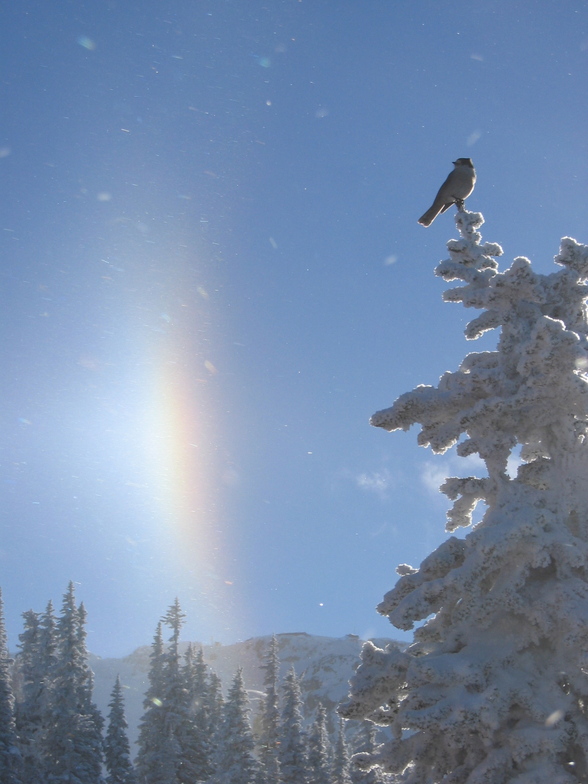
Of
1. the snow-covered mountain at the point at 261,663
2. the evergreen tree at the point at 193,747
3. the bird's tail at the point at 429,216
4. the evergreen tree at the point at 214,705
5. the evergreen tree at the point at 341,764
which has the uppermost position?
the snow-covered mountain at the point at 261,663

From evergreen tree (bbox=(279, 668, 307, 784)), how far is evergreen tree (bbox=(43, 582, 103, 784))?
33.7 ft

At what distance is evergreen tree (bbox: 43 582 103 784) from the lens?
3303cm

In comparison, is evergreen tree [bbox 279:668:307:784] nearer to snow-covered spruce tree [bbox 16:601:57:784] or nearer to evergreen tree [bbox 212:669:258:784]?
evergreen tree [bbox 212:669:258:784]

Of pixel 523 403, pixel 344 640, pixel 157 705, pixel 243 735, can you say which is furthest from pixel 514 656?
pixel 344 640

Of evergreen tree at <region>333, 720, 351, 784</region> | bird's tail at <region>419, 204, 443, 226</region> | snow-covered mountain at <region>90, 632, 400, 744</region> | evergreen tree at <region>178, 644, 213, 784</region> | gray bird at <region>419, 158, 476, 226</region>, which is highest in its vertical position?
snow-covered mountain at <region>90, 632, 400, 744</region>

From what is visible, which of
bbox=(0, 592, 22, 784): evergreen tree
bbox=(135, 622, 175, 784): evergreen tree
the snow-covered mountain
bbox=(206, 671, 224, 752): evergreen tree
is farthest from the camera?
the snow-covered mountain

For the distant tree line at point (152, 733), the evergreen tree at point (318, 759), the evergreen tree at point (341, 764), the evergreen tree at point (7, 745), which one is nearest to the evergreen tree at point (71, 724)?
the distant tree line at point (152, 733)

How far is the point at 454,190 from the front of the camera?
10961 mm

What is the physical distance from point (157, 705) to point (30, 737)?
7.99m

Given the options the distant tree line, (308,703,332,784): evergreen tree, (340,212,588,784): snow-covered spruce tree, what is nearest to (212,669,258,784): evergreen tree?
the distant tree line

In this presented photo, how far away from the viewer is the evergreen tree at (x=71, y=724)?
108ft

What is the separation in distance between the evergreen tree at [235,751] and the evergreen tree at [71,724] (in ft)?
24.2

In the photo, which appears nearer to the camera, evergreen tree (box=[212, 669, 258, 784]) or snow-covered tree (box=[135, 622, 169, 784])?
evergreen tree (box=[212, 669, 258, 784])

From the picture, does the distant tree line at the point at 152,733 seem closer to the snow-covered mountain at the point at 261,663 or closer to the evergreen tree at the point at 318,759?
the evergreen tree at the point at 318,759
